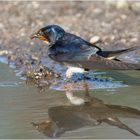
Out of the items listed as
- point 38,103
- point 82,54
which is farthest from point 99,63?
point 38,103

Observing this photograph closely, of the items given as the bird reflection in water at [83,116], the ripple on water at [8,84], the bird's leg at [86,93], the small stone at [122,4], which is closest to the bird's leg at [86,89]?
the bird's leg at [86,93]

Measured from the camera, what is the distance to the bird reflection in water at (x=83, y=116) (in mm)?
4902

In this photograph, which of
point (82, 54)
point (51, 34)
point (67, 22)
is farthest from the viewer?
point (67, 22)

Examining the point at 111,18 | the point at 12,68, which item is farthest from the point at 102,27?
the point at 12,68

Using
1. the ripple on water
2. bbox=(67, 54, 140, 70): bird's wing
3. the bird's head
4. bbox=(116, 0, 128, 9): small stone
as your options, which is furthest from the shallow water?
bbox=(116, 0, 128, 9): small stone

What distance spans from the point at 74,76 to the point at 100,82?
1.28ft

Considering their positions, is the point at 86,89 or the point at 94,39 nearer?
the point at 86,89

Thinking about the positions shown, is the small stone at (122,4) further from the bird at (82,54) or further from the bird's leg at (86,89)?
the bird's leg at (86,89)

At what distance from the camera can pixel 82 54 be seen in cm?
643

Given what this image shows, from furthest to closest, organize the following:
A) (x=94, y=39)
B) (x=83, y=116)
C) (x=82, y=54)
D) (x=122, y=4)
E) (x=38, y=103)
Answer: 1. (x=122, y=4)
2. (x=94, y=39)
3. (x=82, y=54)
4. (x=38, y=103)
5. (x=83, y=116)

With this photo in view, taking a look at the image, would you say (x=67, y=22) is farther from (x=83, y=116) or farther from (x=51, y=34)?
(x=83, y=116)

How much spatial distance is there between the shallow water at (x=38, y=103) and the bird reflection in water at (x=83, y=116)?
60 mm

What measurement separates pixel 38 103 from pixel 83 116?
23.3 inches

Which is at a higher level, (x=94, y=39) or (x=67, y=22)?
(x=67, y=22)
